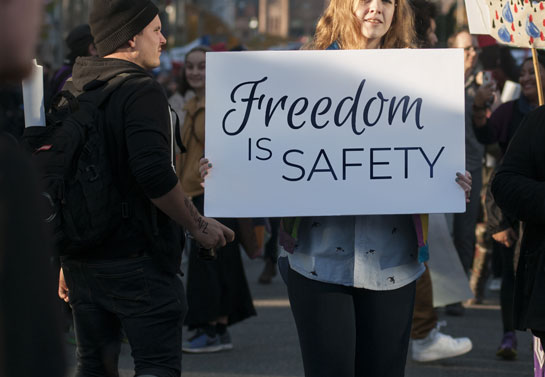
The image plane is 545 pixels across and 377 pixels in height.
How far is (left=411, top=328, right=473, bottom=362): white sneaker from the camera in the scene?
21.4ft

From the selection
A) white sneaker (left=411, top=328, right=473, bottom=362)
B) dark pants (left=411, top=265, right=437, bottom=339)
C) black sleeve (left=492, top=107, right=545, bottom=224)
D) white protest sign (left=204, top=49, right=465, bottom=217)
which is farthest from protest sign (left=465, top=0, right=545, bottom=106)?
white sneaker (left=411, top=328, right=473, bottom=362)

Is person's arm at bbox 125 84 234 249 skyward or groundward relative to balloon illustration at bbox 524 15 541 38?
groundward

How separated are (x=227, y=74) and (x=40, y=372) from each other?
7.87ft

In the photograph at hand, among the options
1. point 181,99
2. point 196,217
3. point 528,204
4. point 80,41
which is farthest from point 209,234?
point 181,99

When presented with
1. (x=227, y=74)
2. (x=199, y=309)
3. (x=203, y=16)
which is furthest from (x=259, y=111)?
(x=203, y=16)

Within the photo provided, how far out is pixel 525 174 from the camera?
12.8ft

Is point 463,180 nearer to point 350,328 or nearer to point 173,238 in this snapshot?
point 350,328

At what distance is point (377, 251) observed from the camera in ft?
11.6

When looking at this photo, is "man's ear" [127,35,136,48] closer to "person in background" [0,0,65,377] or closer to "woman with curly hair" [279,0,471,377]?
"woman with curly hair" [279,0,471,377]

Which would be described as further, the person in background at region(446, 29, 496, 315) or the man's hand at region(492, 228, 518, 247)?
the person in background at region(446, 29, 496, 315)

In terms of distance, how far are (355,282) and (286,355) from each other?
337cm

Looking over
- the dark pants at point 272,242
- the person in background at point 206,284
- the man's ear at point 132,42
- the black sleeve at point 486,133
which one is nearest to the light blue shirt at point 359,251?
the man's ear at point 132,42

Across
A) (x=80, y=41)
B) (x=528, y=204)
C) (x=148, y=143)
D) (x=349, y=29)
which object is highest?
(x=349, y=29)

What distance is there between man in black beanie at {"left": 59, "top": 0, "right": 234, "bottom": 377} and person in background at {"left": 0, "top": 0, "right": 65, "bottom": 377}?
2.21 meters
